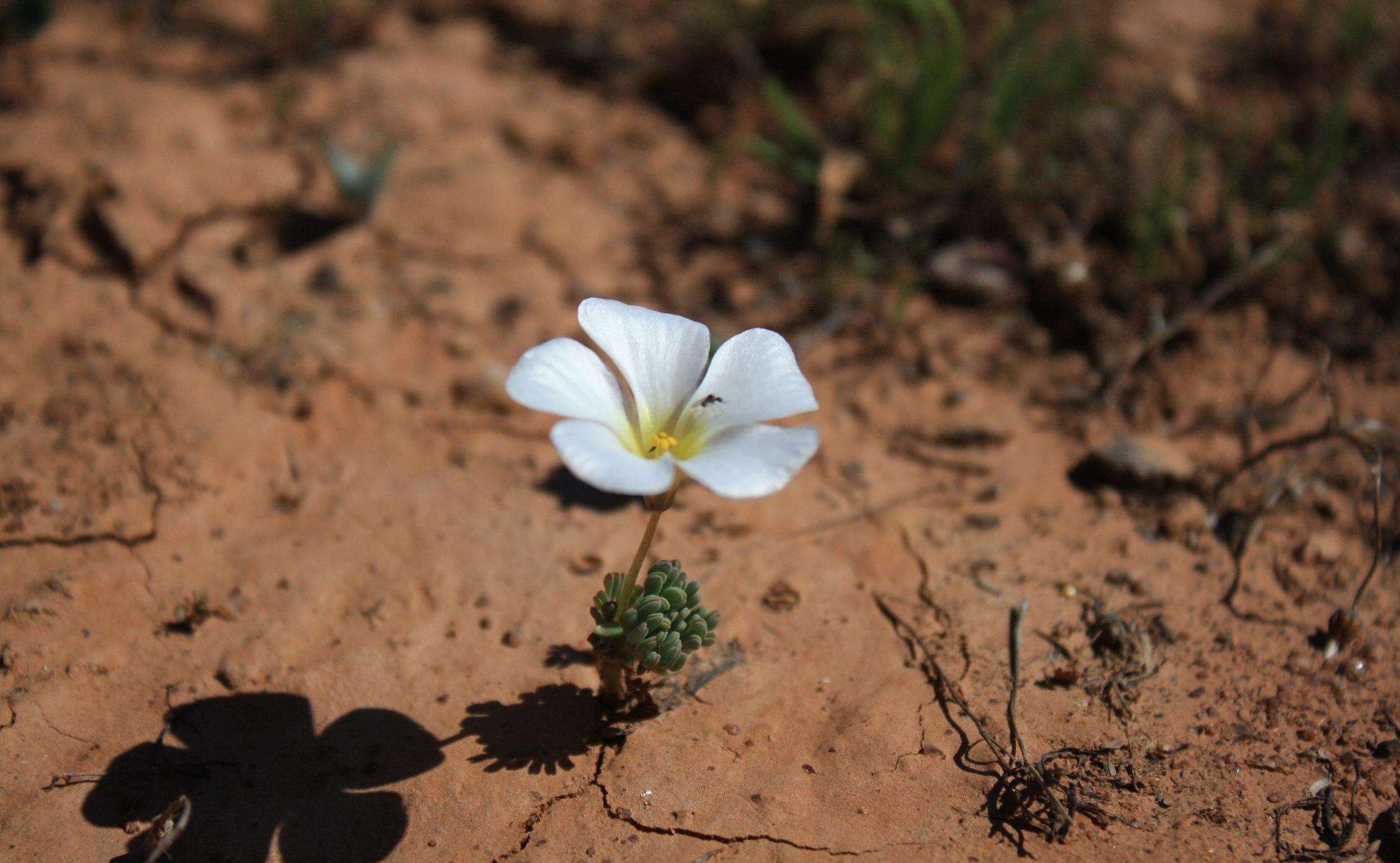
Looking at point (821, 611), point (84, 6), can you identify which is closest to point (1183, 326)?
point (821, 611)

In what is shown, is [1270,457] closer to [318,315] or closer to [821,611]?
[821,611]

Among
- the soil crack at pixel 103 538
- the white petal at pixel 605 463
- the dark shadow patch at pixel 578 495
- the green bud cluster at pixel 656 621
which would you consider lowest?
the soil crack at pixel 103 538

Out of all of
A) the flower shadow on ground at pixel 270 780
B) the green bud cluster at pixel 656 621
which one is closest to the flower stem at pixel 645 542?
the green bud cluster at pixel 656 621

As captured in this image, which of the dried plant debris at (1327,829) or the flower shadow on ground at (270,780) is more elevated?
the dried plant debris at (1327,829)

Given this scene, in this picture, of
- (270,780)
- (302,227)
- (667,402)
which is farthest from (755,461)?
(302,227)

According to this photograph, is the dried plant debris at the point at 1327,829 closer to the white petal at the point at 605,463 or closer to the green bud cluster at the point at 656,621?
the green bud cluster at the point at 656,621

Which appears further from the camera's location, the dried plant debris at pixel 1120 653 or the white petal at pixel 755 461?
the dried plant debris at pixel 1120 653

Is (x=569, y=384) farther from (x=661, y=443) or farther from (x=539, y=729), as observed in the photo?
(x=539, y=729)
